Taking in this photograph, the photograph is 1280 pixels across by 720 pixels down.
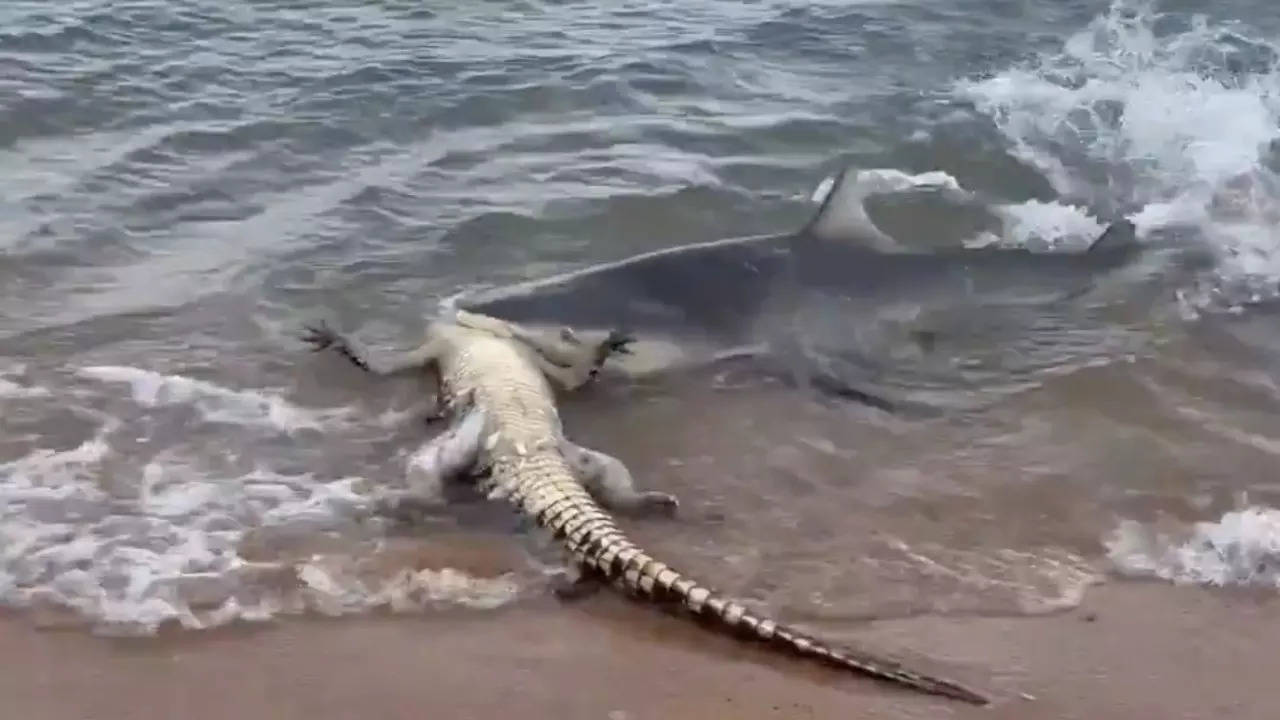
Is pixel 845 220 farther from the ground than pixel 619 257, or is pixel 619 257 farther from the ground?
pixel 845 220

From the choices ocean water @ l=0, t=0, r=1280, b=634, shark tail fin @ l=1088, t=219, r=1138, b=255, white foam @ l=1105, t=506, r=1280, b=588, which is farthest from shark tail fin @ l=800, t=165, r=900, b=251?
white foam @ l=1105, t=506, r=1280, b=588

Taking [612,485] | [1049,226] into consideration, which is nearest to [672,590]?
[612,485]

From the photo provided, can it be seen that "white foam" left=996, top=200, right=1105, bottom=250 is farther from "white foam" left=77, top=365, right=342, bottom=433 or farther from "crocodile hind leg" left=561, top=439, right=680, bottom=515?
"white foam" left=77, top=365, right=342, bottom=433

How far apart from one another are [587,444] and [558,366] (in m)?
0.61

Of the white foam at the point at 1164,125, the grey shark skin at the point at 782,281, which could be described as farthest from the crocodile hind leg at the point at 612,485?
the white foam at the point at 1164,125

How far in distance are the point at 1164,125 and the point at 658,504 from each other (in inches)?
264

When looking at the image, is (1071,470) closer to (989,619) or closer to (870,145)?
(989,619)

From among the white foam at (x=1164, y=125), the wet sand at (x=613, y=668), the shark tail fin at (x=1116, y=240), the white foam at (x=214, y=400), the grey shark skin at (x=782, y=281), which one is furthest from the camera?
the white foam at (x=1164, y=125)

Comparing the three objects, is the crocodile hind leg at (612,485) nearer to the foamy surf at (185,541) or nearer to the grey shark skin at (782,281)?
the foamy surf at (185,541)

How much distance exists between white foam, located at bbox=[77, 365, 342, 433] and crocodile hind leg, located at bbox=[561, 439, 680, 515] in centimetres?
116

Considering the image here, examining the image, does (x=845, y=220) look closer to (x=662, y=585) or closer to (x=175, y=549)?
(x=662, y=585)

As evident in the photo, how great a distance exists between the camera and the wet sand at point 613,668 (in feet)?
13.4

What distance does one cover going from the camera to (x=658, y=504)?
208 inches

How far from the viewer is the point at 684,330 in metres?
6.88
